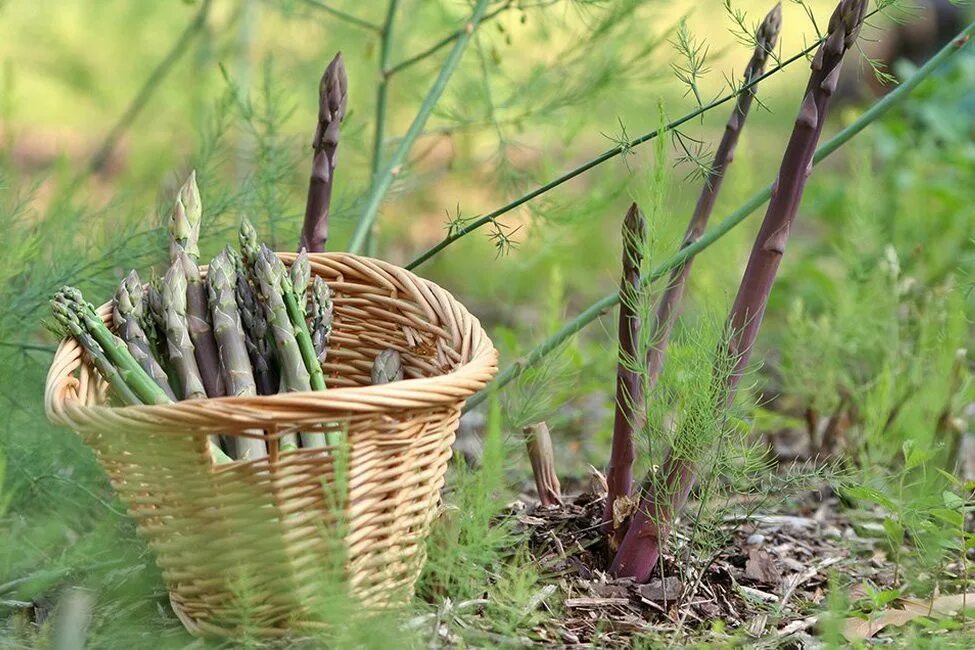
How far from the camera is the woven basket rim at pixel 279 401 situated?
1126 mm

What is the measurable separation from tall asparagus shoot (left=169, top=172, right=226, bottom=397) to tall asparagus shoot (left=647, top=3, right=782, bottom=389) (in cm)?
59

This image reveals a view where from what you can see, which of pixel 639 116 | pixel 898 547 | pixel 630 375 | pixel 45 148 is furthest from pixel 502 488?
pixel 45 148

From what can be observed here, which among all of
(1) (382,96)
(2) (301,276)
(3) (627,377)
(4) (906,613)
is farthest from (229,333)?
(4) (906,613)

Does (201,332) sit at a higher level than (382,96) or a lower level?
lower

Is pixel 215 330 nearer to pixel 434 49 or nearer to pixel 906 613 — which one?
pixel 434 49

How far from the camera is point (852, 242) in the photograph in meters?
2.20

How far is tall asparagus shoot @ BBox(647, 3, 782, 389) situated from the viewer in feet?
4.83

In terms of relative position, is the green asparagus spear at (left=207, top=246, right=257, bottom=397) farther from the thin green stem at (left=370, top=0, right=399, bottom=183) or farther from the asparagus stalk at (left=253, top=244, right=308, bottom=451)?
the thin green stem at (left=370, top=0, right=399, bottom=183)

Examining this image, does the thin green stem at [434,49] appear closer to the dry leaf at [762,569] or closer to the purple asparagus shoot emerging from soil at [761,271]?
the purple asparagus shoot emerging from soil at [761,271]

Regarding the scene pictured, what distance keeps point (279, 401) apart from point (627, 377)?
0.54 metres

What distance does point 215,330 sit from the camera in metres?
1.47

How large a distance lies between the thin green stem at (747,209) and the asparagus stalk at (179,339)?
0.41 meters

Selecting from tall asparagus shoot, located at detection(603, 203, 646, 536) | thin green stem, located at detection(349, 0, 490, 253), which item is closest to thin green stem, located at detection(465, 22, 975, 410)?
tall asparagus shoot, located at detection(603, 203, 646, 536)

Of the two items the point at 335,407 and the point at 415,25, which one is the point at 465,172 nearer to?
the point at 415,25
